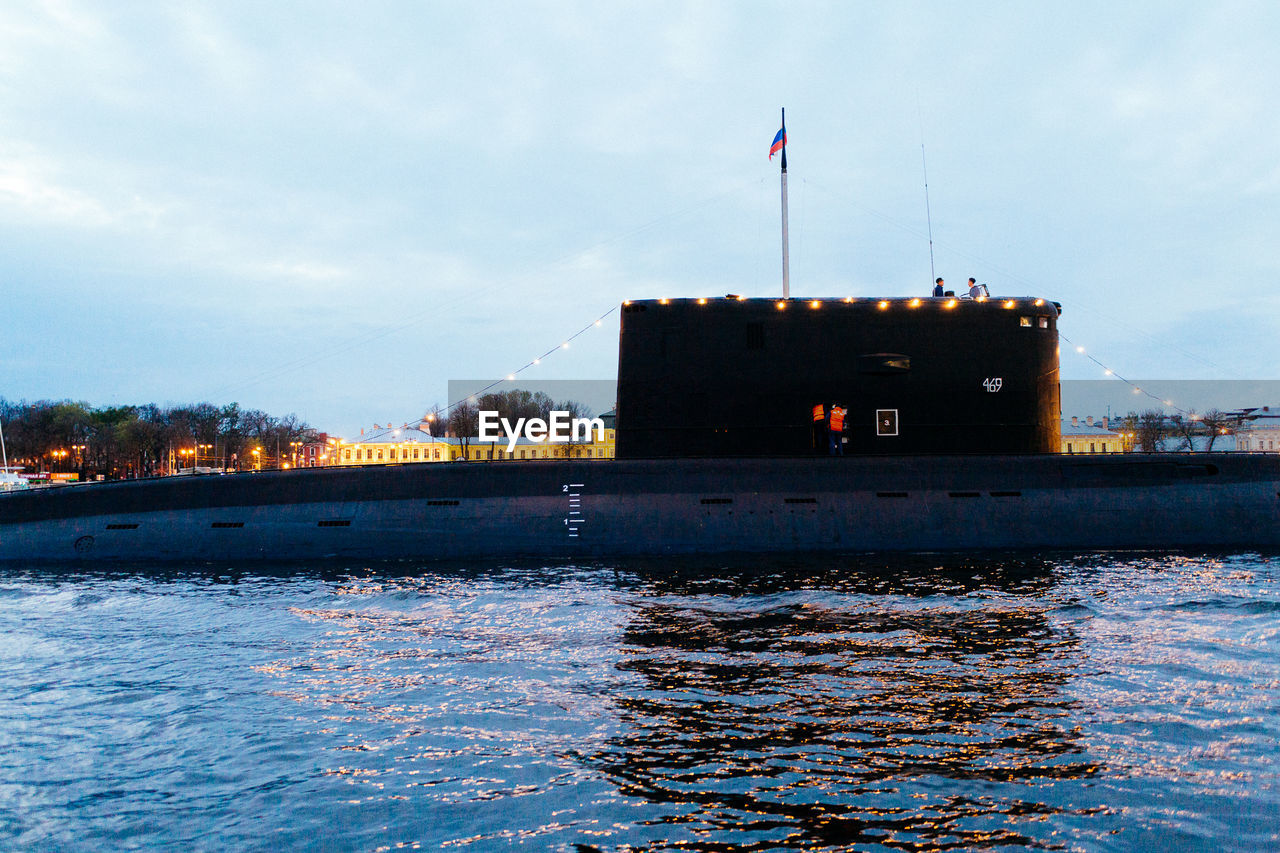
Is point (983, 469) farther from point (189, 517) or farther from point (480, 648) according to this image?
point (189, 517)

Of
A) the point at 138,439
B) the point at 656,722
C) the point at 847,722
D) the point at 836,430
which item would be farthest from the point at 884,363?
the point at 138,439

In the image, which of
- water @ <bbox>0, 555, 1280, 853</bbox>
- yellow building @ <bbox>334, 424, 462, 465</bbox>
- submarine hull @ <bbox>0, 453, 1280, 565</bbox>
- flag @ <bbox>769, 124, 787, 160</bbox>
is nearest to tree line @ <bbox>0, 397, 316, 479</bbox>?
yellow building @ <bbox>334, 424, 462, 465</bbox>

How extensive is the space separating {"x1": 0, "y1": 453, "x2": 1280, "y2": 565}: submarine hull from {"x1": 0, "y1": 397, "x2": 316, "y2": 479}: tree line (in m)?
82.9

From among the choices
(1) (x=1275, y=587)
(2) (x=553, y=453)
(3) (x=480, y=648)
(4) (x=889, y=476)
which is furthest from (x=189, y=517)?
(2) (x=553, y=453)

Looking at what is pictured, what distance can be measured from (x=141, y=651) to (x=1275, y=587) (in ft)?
42.2

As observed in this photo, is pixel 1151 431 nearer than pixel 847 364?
No

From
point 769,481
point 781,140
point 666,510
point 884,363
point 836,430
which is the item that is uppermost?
point 781,140

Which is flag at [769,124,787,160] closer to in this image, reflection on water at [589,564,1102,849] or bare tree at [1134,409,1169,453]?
reflection on water at [589,564,1102,849]

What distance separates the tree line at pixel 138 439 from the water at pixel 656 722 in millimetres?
93044

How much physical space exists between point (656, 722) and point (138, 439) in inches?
3868

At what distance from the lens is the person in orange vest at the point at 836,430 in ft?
50.9

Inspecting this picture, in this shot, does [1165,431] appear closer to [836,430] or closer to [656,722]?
[836,430]

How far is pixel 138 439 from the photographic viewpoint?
87.3 m

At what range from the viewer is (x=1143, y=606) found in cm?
891
